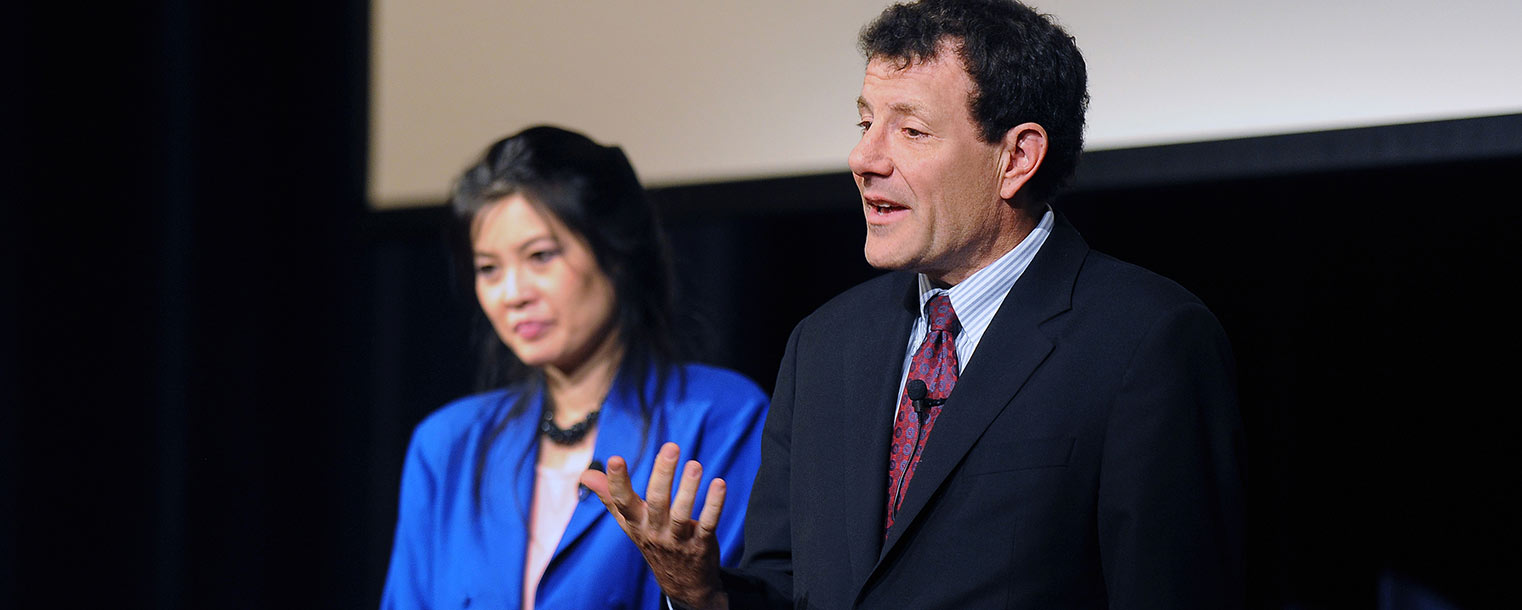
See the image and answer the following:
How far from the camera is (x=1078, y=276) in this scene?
55.1 inches

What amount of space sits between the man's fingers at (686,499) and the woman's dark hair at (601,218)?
0.72m

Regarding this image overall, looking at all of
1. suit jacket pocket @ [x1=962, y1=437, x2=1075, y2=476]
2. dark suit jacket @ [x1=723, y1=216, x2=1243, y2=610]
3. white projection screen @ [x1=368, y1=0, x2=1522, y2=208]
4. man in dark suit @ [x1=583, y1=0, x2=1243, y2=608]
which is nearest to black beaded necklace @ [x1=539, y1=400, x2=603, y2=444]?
white projection screen @ [x1=368, y1=0, x2=1522, y2=208]

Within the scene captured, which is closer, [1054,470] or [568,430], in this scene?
[1054,470]

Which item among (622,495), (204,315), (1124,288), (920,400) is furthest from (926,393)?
(204,315)

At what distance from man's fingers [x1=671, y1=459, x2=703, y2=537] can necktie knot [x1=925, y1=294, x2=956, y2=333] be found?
31 centimetres

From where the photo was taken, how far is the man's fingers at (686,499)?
4.31ft

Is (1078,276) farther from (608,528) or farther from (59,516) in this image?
(59,516)

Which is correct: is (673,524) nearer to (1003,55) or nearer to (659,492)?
(659,492)

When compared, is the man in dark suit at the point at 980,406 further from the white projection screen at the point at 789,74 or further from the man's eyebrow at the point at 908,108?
the white projection screen at the point at 789,74

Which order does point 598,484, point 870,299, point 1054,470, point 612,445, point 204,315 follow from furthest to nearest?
point 204,315 < point 612,445 < point 870,299 < point 598,484 < point 1054,470

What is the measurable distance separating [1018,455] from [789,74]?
112cm

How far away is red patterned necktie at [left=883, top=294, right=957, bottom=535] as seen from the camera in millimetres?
1396

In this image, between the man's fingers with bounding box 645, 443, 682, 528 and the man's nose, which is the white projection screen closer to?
the man's nose

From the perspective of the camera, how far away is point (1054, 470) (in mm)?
1284
